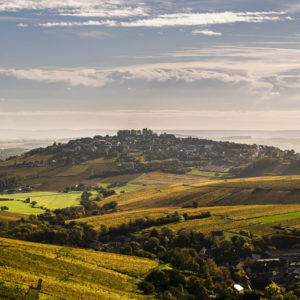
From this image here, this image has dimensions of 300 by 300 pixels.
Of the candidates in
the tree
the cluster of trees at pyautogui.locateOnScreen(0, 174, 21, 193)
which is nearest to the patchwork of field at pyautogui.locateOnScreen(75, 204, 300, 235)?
the tree

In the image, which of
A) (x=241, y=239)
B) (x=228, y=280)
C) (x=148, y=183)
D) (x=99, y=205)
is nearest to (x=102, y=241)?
(x=241, y=239)

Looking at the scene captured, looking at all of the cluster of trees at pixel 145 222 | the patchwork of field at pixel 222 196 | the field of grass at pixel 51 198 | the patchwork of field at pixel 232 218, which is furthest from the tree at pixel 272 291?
the field of grass at pixel 51 198

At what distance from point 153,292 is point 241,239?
27.9 meters

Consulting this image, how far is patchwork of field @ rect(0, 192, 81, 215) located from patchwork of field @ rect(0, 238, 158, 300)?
60.6m

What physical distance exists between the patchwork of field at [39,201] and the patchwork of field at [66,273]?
60641 mm

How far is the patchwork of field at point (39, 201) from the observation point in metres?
130

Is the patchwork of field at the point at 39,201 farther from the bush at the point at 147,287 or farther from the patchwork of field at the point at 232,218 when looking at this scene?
the bush at the point at 147,287

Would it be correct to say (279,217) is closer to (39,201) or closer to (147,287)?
(147,287)

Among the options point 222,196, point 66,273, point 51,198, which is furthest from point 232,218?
point 51,198

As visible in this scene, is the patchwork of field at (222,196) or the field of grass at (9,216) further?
the patchwork of field at (222,196)

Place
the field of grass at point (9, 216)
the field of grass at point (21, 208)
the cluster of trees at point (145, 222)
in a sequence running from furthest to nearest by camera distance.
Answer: the field of grass at point (21, 208)
the field of grass at point (9, 216)
the cluster of trees at point (145, 222)

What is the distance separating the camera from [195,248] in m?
77.8

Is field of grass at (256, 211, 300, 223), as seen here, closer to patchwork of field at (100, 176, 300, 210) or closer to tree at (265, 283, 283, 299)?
patchwork of field at (100, 176, 300, 210)

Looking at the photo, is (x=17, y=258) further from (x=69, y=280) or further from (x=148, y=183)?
(x=148, y=183)
